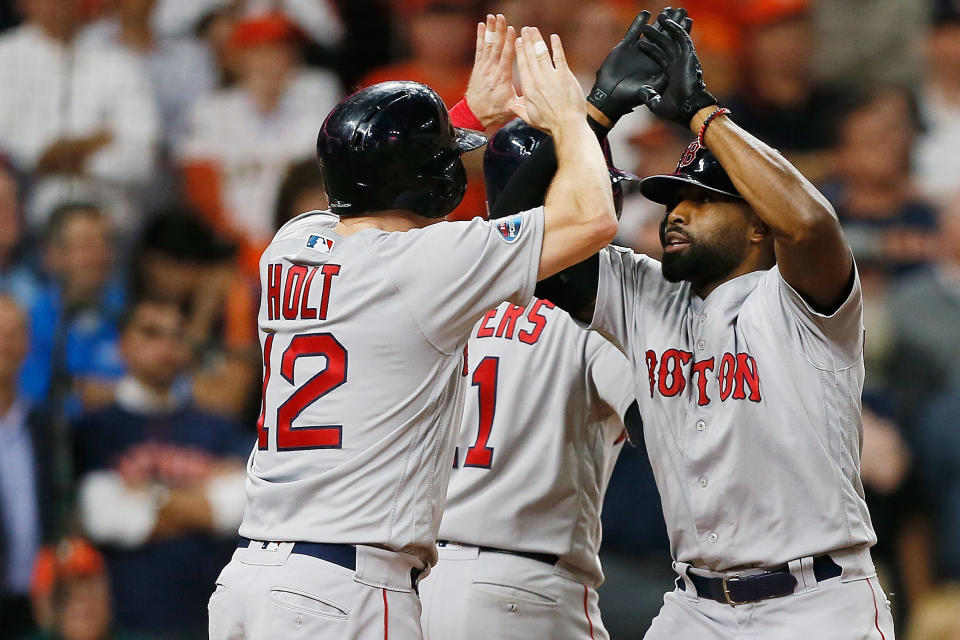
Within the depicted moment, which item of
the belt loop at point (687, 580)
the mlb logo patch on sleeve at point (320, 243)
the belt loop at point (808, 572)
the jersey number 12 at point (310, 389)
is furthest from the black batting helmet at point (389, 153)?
the belt loop at point (808, 572)

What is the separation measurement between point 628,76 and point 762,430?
1.00 metres

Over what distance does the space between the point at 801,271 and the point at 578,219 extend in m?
0.57

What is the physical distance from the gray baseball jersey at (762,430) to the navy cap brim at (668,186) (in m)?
0.29

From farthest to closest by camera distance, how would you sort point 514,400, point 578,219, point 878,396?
1. point 878,396
2. point 514,400
3. point 578,219

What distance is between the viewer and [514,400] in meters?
3.82

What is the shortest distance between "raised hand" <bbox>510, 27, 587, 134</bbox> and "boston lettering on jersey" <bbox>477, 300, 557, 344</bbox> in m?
0.83

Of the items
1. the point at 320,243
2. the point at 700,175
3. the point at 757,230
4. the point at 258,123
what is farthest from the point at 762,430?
the point at 258,123

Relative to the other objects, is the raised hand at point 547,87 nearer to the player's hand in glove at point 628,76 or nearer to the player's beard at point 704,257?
the player's hand in glove at point 628,76

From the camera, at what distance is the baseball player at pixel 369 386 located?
2867 mm

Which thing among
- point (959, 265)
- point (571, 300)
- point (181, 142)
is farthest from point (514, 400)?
point (181, 142)

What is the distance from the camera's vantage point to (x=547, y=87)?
3.20 metres

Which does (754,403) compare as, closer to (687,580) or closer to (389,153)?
(687,580)

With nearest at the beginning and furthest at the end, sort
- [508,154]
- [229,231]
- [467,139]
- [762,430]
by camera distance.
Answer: [762,430] < [467,139] < [508,154] < [229,231]

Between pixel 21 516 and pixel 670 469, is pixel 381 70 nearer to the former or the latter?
pixel 21 516
